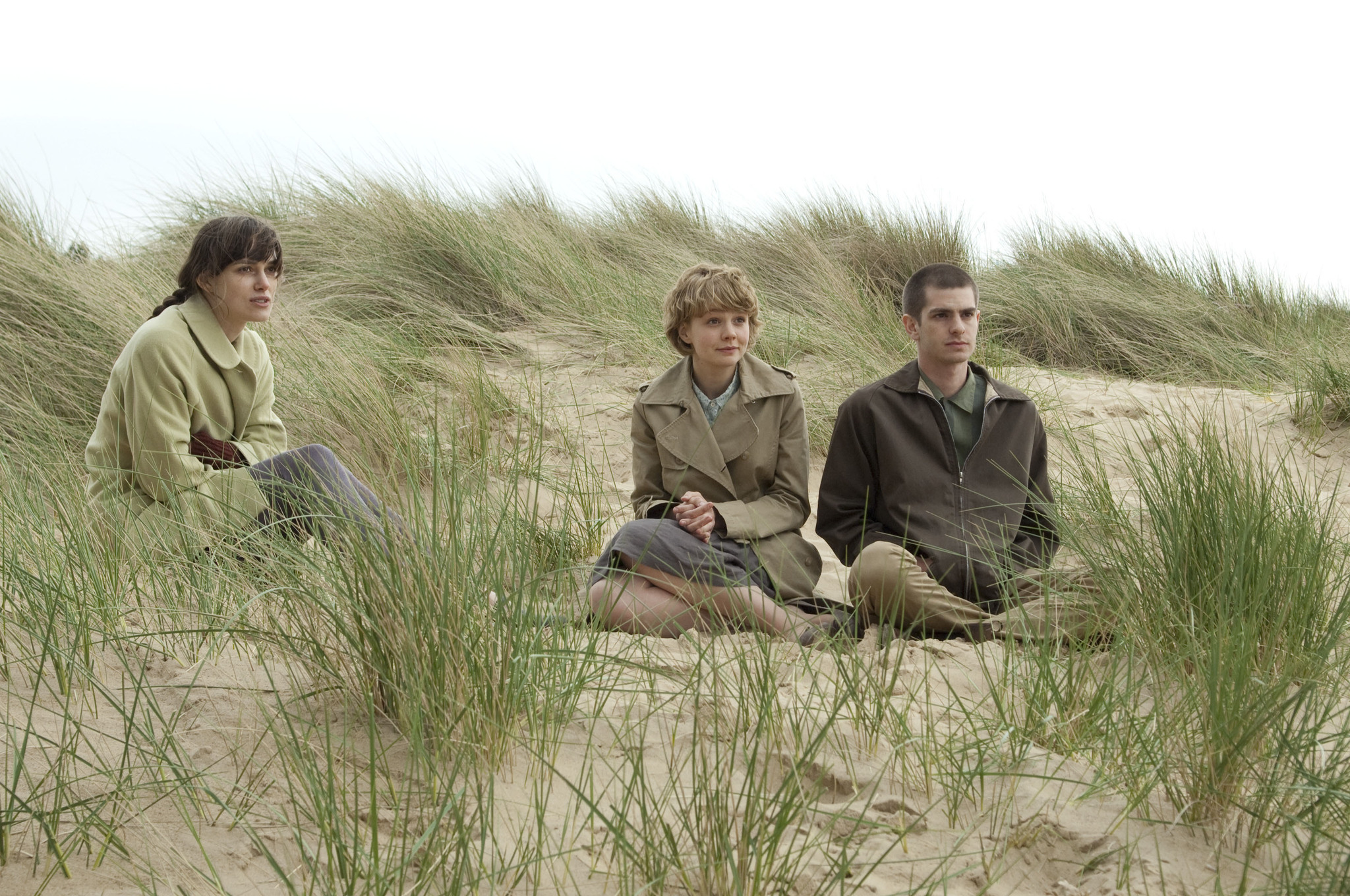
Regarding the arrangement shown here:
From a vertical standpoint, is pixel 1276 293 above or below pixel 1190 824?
above

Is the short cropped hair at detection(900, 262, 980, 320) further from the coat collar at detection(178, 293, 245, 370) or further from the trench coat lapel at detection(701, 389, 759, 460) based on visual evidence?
the coat collar at detection(178, 293, 245, 370)

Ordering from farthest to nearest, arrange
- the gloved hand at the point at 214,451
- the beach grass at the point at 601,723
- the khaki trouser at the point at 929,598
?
the gloved hand at the point at 214,451, the khaki trouser at the point at 929,598, the beach grass at the point at 601,723

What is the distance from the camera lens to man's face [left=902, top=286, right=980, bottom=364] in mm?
3084

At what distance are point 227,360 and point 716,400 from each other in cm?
151

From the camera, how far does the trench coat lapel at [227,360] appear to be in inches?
130

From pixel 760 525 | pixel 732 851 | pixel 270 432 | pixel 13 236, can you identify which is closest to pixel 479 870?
pixel 732 851

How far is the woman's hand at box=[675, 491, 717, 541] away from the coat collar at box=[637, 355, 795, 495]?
157 millimetres

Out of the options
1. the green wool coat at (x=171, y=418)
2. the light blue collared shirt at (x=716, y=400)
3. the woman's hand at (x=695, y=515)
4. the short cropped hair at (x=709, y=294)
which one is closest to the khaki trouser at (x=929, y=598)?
the woman's hand at (x=695, y=515)

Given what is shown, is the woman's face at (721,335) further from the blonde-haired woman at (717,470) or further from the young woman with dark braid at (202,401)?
the young woman with dark braid at (202,401)

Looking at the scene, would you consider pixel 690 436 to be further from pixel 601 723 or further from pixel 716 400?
pixel 601 723

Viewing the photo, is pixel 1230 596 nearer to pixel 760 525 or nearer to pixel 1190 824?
pixel 1190 824

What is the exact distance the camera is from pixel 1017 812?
1772 millimetres

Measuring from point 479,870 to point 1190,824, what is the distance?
44.3 inches

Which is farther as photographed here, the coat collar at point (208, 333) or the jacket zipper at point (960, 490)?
the coat collar at point (208, 333)
